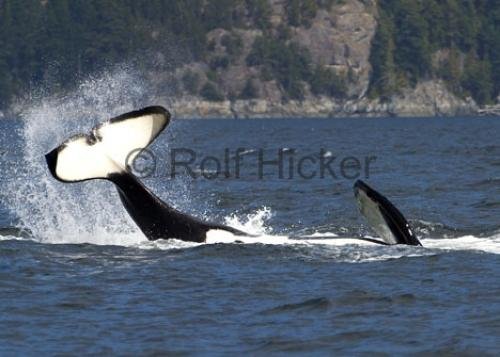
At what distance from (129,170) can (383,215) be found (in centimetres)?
424

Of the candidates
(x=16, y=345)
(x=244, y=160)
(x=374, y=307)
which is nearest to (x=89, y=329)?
(x=16, y=345)

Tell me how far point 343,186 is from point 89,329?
2830 cm

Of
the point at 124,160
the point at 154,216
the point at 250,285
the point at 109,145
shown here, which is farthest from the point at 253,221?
the point at 250,285

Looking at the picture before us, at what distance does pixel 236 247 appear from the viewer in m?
22.9

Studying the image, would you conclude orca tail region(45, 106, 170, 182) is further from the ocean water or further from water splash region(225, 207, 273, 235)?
water splash region(225, 207, 273, 235)

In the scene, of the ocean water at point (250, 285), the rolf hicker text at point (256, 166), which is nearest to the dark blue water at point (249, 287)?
the ocean water at point (250, 285)

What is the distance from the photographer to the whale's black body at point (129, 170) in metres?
20.7

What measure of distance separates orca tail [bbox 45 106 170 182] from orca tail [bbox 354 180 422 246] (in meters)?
3.27

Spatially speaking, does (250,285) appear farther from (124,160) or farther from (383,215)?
(124,160)

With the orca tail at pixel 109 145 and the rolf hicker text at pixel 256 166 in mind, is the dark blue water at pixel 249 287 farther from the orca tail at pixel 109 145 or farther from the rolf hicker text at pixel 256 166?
the rolf hicker text at pixel 256 166

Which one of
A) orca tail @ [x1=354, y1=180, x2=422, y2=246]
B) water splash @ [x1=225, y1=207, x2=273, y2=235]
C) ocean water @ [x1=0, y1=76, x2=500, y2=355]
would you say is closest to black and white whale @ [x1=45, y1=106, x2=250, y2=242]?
ocean water @ [x1=0, y1=76, x2=500, y2=355]

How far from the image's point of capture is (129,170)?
22.0 m

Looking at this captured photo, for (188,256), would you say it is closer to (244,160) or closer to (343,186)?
(343,186)

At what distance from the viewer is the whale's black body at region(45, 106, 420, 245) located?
20.7 m
